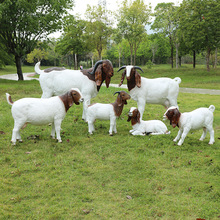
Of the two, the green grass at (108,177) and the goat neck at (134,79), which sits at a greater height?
the goat neck at (134,79)

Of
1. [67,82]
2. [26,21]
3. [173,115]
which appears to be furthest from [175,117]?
[26,21]

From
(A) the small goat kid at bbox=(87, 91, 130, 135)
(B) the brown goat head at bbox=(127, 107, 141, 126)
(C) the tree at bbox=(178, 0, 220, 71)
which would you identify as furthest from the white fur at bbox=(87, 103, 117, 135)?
(C) the tree at bbox=(178, 0, 220, 71)

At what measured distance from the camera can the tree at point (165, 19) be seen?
37312mm

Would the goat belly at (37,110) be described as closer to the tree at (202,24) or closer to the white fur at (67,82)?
the white fur at (67,82)

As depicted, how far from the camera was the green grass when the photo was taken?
3785 millimetres

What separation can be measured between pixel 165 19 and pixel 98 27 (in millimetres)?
11542

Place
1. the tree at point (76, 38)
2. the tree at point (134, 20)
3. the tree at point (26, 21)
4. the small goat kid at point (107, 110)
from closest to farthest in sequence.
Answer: the small goat kid at point (107, 110), the tree at point (26, 21), the tree at point (134, 20), the tree at point (76, 38)

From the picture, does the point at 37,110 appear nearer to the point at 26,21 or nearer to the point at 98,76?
the point at 98,76

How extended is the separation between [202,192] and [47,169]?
132 inches

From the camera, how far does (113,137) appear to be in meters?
7.17

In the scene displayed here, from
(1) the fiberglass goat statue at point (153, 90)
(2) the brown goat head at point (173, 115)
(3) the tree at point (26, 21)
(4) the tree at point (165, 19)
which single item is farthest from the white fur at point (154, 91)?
(4) the tree at point (165, 19)

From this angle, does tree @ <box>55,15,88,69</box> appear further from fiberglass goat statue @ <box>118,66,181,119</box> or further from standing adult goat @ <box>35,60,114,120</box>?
fiberglass goat statue @ <box>118,66,181,119</box>

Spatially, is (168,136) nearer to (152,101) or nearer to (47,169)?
(152,101)

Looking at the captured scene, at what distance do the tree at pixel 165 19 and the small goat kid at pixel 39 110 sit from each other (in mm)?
34397
